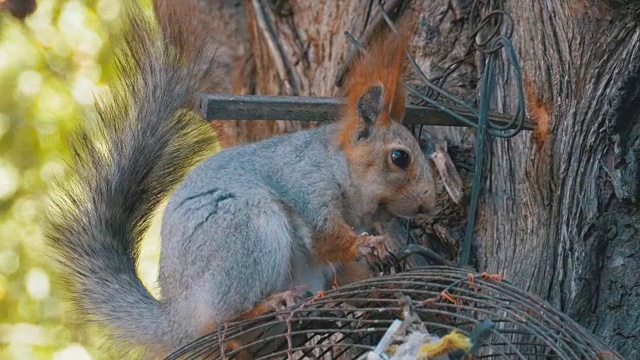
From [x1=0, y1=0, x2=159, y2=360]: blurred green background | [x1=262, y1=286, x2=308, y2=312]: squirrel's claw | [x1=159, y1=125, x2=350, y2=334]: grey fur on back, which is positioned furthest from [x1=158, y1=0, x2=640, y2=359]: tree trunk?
[x1=0, y1=0, x2=159, y2=360]: blurred green background

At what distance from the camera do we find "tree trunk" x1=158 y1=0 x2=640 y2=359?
5.61ft

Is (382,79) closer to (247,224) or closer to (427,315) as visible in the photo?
(247,224)

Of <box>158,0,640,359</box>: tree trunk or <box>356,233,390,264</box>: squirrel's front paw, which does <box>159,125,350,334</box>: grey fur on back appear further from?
<box>158,0,640,359</box>: tree trunk

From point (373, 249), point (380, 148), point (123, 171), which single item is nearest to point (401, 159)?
point (380, 148)

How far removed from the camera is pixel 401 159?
1.88 m

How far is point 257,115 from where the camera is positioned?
66.7 inches

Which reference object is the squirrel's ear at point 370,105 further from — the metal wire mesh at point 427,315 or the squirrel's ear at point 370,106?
the metal wire mesh at point 427,315

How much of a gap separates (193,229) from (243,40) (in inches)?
39.2

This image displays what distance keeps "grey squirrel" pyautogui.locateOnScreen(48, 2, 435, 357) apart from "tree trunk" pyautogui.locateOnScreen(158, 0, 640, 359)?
211mm

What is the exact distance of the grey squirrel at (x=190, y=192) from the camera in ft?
5.77

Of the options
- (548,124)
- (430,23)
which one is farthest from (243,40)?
(548,124)

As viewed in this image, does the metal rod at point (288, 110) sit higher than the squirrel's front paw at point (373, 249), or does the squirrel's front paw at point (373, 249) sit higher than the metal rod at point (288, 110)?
the metal rod at point (288, 110)

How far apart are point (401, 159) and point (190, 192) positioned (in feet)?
1.38

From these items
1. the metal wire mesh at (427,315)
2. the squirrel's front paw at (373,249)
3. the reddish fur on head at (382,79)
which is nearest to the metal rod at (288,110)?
the reddish fur on head at (382,79)
